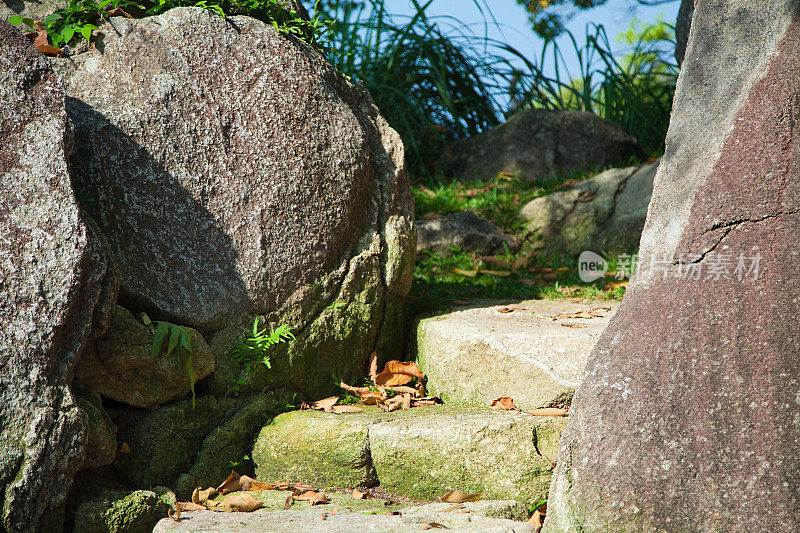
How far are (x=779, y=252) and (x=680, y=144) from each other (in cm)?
53

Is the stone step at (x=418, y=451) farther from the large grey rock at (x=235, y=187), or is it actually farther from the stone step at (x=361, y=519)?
the large grey rock at (x=235, y=187)

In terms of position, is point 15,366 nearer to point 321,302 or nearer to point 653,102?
point 321,302

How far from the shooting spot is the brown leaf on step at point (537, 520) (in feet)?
7.67

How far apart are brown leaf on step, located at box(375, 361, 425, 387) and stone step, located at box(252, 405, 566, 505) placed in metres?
0.34

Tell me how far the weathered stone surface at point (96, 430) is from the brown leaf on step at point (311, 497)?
2.32 ft

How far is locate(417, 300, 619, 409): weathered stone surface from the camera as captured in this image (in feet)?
9.27

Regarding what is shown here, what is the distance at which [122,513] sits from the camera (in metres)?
2.37

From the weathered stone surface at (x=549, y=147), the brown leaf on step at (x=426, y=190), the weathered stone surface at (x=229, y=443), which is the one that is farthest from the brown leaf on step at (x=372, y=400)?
the weathered stone surface at (x=549, y=147)

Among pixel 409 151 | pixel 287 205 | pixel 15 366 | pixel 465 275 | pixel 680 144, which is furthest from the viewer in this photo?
pixel 409 151

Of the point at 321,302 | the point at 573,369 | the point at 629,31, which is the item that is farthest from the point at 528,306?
the point at 629,31

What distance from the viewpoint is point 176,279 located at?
2799mm

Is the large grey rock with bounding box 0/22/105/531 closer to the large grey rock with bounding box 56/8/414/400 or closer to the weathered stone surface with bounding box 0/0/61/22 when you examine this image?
the large grey rock with bounding box 56/8/414/400

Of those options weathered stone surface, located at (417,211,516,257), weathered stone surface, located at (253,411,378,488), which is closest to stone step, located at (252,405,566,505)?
weathered stone surface, located at (253,411,378,488)

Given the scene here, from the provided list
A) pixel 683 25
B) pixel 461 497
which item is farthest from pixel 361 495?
pixel 683 25
